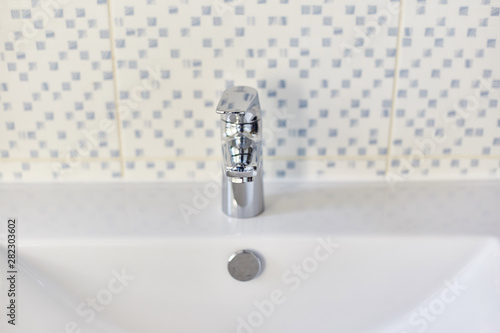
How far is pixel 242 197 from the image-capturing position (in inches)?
23.3

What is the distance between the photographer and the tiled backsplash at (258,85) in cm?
62

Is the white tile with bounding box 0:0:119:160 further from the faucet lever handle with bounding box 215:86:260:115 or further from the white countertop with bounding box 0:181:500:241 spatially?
the faucet lever handle with bounding box 215:86:260:115

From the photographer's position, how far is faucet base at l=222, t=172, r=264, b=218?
0.59 metres

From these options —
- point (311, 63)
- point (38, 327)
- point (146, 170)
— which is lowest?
point (38, 327)

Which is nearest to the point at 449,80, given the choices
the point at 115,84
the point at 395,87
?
the point at 395,87

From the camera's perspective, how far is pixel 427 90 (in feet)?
2.11

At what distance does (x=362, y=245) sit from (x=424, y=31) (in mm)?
248

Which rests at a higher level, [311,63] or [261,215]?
[311,63]

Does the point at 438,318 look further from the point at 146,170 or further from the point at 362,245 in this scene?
the point at 146,170

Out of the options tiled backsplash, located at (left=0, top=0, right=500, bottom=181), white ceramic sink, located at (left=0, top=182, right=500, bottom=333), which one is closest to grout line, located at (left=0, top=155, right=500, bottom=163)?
tiled backsplash, located at (left=0, top=0, right=500, bottom=181)

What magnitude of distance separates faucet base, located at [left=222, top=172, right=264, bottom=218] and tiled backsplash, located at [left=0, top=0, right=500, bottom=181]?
82mm

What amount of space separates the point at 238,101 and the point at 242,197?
4.2 inches

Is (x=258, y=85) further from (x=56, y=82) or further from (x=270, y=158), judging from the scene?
(x=56, y=82)

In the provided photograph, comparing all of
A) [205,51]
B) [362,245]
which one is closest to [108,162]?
[205,51]
